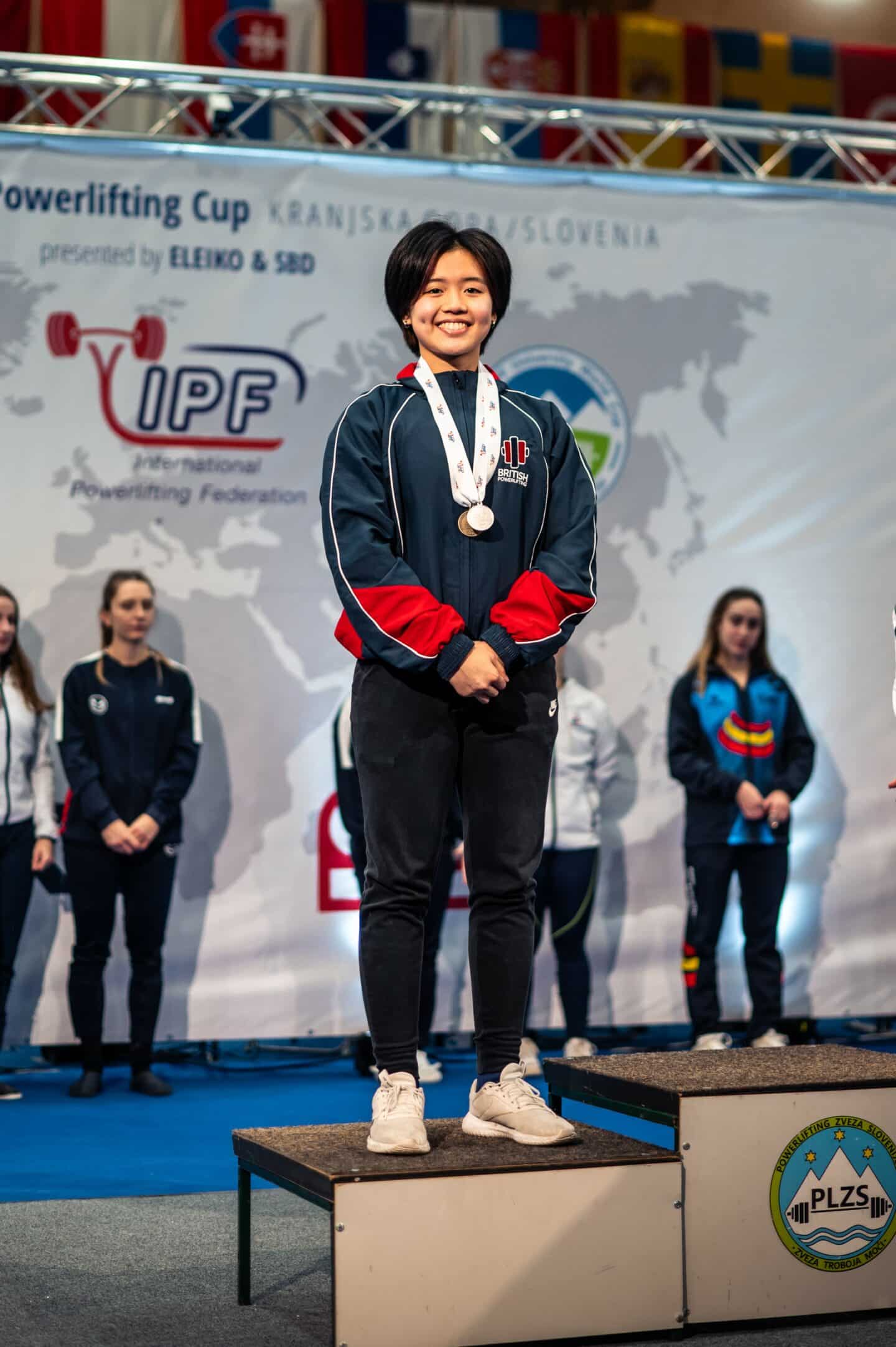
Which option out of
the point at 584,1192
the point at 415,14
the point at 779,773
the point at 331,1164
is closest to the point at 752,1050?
the point at 584,1192

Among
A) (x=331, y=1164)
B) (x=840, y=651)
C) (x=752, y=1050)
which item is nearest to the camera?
(x=331, y=1164)

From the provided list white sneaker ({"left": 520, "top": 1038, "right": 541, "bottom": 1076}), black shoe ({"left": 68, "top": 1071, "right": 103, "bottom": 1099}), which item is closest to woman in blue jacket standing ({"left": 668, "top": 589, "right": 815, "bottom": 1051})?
white sneaker ({"left": 520, "top": 1038, "right": 541, "bottom": 1076})

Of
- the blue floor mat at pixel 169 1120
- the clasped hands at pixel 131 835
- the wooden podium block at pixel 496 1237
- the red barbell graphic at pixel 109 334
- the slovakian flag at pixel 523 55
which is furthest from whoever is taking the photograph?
the slovakian flag at pixel 523 55

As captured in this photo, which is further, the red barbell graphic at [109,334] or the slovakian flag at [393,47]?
the slovakian flag at [393,47]

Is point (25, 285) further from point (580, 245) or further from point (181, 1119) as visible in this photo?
point (181, 1119)

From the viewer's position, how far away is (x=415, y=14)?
7129mm

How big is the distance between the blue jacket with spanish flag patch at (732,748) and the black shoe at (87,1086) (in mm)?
2057

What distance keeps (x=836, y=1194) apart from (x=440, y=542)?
3.93ft

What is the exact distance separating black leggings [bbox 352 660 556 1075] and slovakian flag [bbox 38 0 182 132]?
5.07 metres

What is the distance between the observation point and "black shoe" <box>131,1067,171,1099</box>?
465cm

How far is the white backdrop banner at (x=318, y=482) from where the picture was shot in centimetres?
505

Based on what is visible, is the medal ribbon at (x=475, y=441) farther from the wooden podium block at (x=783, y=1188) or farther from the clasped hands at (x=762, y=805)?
the clasped hands at (x=762, y=805)

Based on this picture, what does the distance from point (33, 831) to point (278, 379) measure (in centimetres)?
167

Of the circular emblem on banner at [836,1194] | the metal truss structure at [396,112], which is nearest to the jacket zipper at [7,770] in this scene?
the metal truss structure at [396,112]
